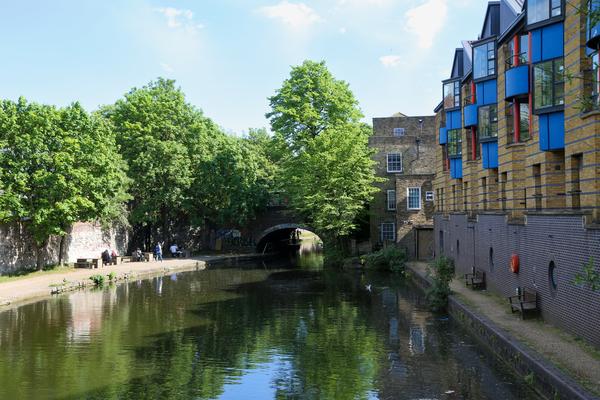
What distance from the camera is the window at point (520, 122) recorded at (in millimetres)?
20703

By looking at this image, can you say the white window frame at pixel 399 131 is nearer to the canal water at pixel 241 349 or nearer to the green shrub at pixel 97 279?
the canal water at pixel 241 349

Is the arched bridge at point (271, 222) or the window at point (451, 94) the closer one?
the window at point (451, 94)

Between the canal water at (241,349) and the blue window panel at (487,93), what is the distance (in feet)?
28.3

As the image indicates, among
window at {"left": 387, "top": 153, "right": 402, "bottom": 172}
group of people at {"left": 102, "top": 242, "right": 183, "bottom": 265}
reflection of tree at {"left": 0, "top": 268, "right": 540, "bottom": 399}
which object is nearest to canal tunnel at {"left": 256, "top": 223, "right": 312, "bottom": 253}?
group of people at {"left": 102, "top": 242, "right": 183, "bottom": 265}

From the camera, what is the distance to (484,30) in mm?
27047

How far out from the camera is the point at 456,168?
105 feet

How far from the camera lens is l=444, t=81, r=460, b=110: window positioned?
3203 cm

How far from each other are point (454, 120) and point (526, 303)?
52.7ft

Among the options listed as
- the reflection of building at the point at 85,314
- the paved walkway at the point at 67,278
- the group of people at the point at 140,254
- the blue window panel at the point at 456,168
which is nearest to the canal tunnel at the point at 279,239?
the group of people at the point at 140,254

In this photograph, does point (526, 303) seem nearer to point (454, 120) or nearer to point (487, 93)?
point (487, 93)

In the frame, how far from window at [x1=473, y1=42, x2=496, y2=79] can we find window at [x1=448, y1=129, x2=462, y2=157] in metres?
6.55

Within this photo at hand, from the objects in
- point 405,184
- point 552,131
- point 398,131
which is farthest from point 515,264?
point 398,131

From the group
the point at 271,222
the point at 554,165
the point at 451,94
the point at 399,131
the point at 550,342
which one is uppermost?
the point at 399,131

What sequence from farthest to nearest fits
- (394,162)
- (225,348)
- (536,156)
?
(394,162) → (536,156) → (225,348)
